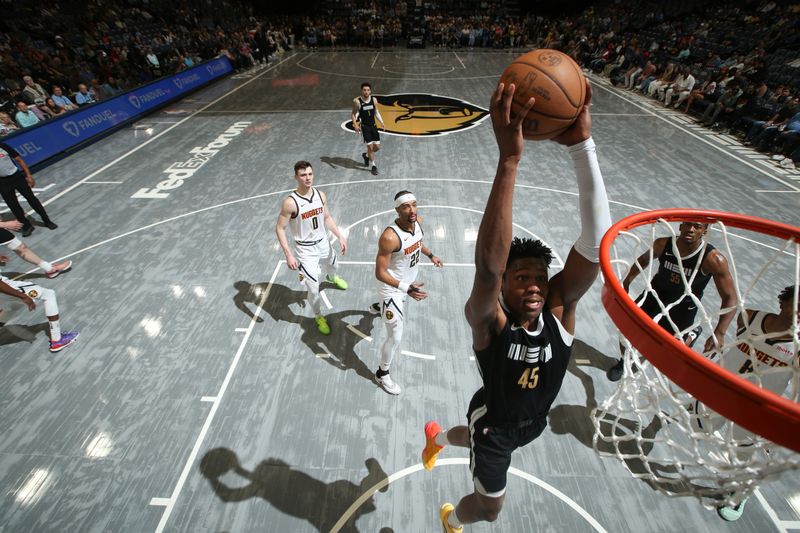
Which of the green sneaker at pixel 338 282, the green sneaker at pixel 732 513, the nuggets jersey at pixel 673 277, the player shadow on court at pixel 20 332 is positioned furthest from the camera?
the green sneaker at pixel 338 282

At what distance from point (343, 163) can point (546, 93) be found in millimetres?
8175

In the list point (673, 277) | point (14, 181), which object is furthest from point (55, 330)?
point (673, 277)

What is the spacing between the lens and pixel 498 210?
1.50 meters

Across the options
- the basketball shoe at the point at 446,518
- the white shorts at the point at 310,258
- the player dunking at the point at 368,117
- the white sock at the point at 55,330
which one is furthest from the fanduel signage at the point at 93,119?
the basketball shoe at the point at 446,518

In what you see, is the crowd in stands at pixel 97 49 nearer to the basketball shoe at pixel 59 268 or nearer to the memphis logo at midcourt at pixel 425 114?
the basketball shoe at pixel 59 268

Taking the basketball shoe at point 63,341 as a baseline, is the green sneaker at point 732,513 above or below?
above

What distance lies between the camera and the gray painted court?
3229 millimetres

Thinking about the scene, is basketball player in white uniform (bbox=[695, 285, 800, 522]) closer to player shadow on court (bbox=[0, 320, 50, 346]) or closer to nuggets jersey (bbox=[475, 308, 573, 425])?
nuggets jersey (bbox=[475, 308, 573, 425])

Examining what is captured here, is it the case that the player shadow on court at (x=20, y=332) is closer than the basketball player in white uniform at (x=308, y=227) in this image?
No

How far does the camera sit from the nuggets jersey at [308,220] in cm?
454

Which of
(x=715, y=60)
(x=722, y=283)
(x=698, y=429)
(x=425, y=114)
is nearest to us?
(x=698, y=429)

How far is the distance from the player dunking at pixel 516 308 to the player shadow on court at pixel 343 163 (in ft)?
24.5

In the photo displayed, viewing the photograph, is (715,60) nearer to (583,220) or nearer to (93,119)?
(583,220)

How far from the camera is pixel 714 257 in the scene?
127 inches
